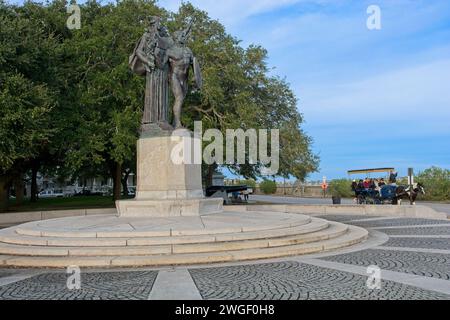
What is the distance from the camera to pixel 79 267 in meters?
7.98

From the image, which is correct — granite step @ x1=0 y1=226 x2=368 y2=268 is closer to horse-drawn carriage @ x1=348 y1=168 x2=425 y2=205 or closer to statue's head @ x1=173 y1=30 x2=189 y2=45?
statue's head @ x1=173 y1=30 x2=189 y2=45

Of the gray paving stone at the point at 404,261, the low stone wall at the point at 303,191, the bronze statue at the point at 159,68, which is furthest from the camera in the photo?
the low stone wall at the point at 303,191

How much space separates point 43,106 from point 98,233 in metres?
11.2

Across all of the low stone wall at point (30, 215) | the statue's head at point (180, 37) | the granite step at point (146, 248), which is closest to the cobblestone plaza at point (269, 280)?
the granite step at point (146, 248)

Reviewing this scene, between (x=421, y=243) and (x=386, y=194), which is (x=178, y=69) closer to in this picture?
(x=421, y=243)

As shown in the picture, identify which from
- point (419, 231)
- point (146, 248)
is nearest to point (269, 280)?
point (146, 248)

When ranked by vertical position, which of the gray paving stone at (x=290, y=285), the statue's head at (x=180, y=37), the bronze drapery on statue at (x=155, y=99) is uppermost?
the statue's head at (x=180, y=37)

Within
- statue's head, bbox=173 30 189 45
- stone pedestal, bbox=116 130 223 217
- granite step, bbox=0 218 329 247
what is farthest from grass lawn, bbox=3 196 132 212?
granite step, bbox=0 218 329 247

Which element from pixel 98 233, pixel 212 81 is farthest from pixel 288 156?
pixel 98 233

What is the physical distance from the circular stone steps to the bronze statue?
369 centimetres

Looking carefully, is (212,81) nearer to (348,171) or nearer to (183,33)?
(183,33)

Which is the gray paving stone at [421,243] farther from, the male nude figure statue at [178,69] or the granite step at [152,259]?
the male nude figure statue at [178,69]

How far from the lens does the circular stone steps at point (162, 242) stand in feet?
26.8

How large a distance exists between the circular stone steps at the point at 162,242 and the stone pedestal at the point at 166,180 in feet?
3.13
